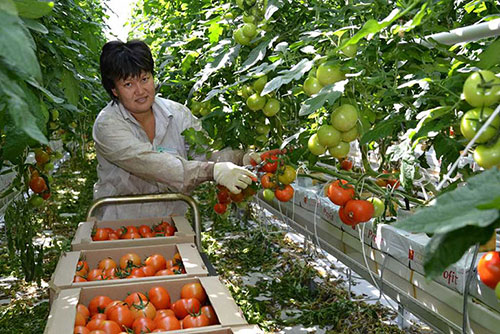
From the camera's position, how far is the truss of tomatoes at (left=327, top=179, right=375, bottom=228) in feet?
6.27

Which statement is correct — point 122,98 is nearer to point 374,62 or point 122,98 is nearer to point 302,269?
point 374,62

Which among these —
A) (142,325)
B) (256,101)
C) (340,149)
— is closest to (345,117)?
(340,149)

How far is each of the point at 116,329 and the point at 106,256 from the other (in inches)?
24.3

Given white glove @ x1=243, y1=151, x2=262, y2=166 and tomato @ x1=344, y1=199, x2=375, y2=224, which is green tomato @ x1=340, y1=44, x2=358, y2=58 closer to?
tomato @ x1=344, y1=199, x2=375, y2=224

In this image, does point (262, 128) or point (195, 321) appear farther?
point (262, 128)

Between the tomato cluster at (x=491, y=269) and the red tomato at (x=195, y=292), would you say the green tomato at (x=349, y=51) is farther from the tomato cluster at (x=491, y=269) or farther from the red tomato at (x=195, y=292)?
the red tomato at (x=195, y=292)

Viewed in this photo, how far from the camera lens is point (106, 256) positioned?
214 cm

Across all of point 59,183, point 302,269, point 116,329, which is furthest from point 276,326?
point 59,183

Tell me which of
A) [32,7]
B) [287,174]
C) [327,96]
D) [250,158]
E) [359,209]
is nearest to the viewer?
[32,7]

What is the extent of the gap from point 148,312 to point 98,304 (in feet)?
0.61

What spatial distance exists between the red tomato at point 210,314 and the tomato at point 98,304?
341mm

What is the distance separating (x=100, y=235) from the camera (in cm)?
235

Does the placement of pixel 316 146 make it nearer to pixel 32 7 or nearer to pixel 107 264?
pixel 107 264

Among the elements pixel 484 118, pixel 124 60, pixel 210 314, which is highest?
pixel 484 118
